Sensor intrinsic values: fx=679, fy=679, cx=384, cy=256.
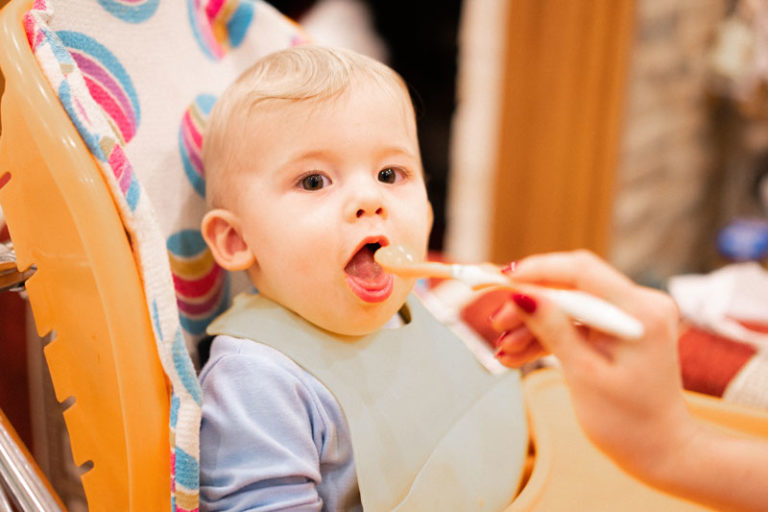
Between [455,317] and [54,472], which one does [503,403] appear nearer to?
[455,317]

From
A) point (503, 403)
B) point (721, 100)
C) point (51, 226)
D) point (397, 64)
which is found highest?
point (51, 226)

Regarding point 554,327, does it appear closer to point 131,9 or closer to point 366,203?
point 366,203

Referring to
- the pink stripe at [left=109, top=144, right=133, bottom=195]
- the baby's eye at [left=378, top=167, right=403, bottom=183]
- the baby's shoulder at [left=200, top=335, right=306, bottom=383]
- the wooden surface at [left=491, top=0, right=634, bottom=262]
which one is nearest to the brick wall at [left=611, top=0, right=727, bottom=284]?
the wooden surface at [left=491, top=0, right=634, bottom=262]

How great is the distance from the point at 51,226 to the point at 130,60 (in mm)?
212

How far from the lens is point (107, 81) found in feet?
2.08

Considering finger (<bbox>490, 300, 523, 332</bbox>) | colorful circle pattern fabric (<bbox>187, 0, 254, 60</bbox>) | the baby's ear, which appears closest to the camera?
finger (<bbox>490, 300, 523, 332</bbox>)

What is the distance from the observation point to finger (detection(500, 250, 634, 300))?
45 cm

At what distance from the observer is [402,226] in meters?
0.62

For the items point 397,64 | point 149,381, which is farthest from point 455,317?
point 397,64

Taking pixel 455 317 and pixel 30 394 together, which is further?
pixel 455 317

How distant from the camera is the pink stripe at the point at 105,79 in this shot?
610mm

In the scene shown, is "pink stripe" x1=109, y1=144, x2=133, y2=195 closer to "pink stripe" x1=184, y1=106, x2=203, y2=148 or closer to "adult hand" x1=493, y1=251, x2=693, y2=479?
"pink stripe" x1=184, y1=106, x2=203, y2=148

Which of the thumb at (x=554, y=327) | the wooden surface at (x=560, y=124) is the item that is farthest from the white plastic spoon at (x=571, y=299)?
the wooden surface at (x=560, y=124)

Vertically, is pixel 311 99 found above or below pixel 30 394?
above
